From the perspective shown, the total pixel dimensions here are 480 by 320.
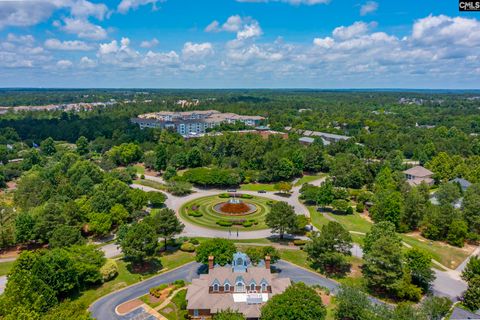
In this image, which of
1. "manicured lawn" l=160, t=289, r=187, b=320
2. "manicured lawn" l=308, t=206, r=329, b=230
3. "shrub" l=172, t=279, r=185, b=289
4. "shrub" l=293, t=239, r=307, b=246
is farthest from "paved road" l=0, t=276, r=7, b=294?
"manicured lawn" l=308, t=206, r=329, b=230

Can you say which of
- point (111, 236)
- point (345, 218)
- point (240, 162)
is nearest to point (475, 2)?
point (345, 218)

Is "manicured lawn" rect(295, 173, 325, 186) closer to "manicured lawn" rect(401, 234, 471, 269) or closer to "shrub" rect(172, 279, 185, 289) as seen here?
"manicured lawn" rect(401, 234, 471, 269)

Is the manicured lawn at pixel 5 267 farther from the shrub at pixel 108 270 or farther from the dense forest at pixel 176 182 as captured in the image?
the shrub at pixel 108 270

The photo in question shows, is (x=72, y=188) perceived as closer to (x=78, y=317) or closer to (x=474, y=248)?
(x=78, y=317)

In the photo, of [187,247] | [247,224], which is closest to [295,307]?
[187,247]

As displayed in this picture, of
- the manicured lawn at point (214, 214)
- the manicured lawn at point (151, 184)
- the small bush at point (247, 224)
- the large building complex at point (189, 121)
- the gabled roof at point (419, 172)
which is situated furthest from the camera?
the large building complex at point (189, 121)

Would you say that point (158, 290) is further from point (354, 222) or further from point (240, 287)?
→ point (354, 222)

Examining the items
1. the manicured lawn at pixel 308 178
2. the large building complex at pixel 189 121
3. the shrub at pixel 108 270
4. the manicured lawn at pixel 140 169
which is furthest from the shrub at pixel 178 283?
the large building complex at pixel 189 121
